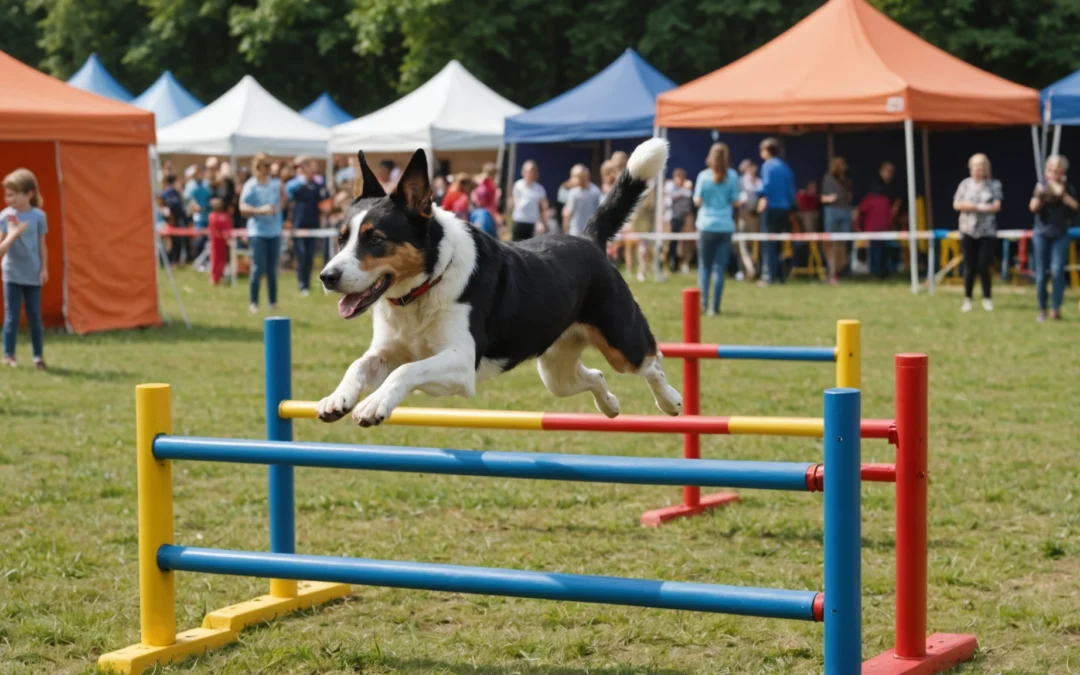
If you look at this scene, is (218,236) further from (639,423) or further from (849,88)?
(639,423)

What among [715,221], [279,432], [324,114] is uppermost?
[324,114]

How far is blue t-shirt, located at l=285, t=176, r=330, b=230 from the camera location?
70.7ft

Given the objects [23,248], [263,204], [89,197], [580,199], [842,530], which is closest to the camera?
[842,530]

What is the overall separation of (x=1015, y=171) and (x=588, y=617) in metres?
19.8

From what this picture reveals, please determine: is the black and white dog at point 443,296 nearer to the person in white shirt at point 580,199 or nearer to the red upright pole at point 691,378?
the red upright pole at point 691,378

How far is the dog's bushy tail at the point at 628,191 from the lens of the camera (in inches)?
239

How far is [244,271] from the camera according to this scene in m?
25.0

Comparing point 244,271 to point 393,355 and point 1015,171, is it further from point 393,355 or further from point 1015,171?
point 393,355

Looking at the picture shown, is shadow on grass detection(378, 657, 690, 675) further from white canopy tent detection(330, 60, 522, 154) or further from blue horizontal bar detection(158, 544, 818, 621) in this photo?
white canopy tent detection(330, 60, 522, 154)

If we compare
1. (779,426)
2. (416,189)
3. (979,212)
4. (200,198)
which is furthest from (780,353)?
(200,198)

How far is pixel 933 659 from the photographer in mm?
4984

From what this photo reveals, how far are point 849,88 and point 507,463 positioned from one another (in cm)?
1590

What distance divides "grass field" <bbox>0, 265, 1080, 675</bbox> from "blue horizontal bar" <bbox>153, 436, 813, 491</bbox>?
853mm

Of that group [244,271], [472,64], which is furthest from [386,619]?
[472,64]
